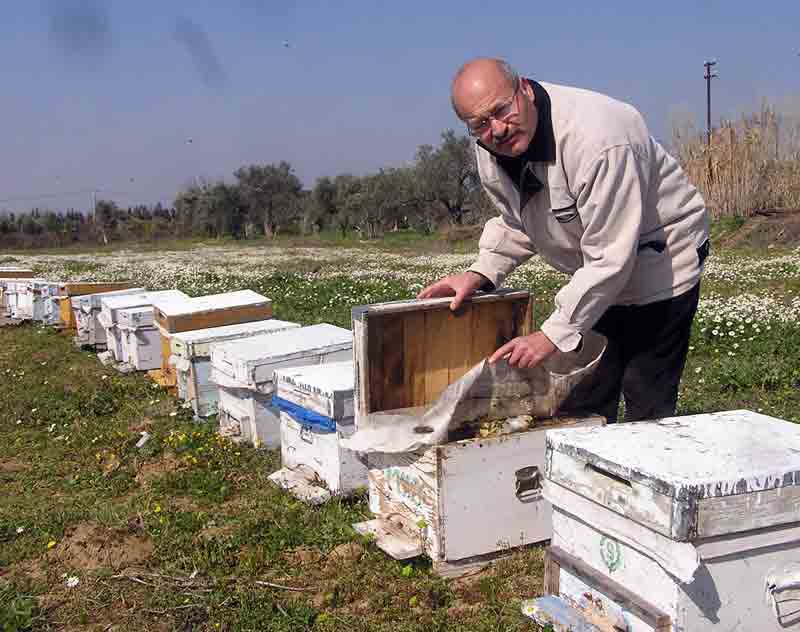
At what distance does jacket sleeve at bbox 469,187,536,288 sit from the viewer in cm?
374

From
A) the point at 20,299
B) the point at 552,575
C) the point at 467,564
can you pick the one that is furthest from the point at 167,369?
the point at 20,299

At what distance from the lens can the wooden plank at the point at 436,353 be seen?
3.67m

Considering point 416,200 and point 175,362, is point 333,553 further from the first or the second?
point 416,200

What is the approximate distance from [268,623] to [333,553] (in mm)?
638

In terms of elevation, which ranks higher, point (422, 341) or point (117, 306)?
point (422, 341)

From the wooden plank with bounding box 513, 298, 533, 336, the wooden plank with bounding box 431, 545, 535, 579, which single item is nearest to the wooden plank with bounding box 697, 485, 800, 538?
the wooden plank with bounding box 431, 545, 535, 579

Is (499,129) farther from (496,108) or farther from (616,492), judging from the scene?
(616,492)

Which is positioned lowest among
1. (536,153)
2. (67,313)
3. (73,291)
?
(67,313)

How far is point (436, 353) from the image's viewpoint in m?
3.73

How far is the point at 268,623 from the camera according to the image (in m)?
3.17

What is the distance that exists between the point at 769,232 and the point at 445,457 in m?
18.6

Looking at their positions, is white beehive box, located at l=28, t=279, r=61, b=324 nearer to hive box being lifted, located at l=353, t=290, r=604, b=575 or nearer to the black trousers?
hive box being lifted, located at l=353, t=290, r=604, b=575

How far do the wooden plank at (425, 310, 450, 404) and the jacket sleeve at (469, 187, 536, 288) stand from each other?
32 cm

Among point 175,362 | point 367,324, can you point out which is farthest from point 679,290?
point 175,362
